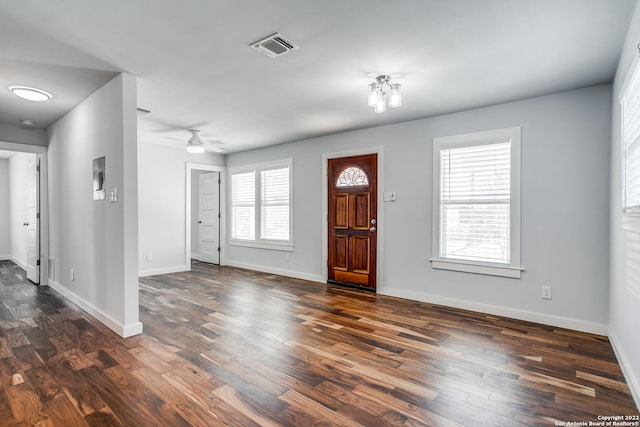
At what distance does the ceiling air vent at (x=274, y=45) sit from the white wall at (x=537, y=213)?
2480 millimetres

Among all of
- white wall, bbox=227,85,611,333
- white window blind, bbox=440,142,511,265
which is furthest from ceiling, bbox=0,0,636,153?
white window blind, bbox=440,142,511,265

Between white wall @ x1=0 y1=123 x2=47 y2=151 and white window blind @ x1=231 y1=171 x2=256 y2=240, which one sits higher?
white wall @ x1=0 y1=123 x2=47 y2=151

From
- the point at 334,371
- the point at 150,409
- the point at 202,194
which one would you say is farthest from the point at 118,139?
the point at 202,194

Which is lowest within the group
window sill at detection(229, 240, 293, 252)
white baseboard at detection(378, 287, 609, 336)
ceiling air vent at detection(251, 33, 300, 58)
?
white baseboard at detection(378, 287, 609, 336)

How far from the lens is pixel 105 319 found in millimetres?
3418

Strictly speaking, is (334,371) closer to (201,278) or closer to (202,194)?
(201,278)

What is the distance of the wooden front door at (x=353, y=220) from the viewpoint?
16.4 feet

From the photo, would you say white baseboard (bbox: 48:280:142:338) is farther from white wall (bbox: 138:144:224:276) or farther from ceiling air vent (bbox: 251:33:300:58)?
ceiling air vent (bbox: 251:33:300:58)

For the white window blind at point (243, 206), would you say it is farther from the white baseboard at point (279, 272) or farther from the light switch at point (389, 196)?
the light switch at point (389, 196)

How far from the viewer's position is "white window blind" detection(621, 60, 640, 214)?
6.86 ft

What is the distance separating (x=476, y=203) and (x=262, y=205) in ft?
12.9

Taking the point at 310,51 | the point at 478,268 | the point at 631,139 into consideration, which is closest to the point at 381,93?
the point at 310,51

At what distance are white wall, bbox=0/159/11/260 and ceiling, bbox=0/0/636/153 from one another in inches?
198

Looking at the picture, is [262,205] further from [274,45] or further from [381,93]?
[274,45]
